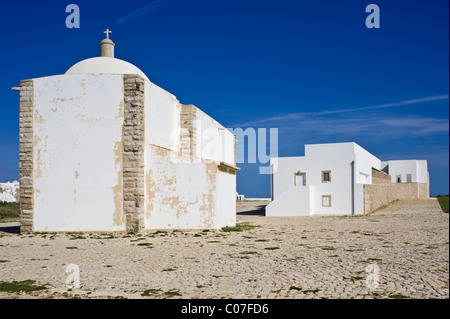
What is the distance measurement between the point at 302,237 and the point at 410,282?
24.6ft

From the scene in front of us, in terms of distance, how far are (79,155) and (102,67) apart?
13.9ft

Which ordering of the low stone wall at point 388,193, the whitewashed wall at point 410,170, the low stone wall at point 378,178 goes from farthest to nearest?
the whitewashed wall at point 410,170 → the low stone wall at point 378,178 → the low stone wall at point 388,193

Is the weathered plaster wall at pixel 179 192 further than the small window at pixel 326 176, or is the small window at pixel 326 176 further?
the small window at pixel 326 176

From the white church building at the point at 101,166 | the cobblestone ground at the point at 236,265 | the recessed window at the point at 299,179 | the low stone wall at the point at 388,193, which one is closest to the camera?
the cobblestone ground at the point at 236,265

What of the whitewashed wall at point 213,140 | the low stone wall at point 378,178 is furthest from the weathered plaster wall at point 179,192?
the low stone wall at point 378,178

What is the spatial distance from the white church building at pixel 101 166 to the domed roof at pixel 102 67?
190 centimetres

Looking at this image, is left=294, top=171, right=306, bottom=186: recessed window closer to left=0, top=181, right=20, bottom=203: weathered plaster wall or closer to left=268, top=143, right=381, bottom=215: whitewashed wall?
left=268, top=143, right=381, bottom=215: whitewashed wall

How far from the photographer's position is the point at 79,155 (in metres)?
15.5

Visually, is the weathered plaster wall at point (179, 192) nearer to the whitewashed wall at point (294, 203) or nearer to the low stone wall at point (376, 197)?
the whitewashed wall at point (294, 203)

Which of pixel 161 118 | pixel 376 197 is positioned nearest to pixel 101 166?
pixel 161 118

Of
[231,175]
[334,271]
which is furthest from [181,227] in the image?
[334,271]

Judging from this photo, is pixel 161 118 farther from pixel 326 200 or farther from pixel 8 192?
pixel 8 192

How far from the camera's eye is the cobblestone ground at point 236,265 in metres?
6.20

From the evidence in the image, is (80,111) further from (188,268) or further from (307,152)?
(307,152)
